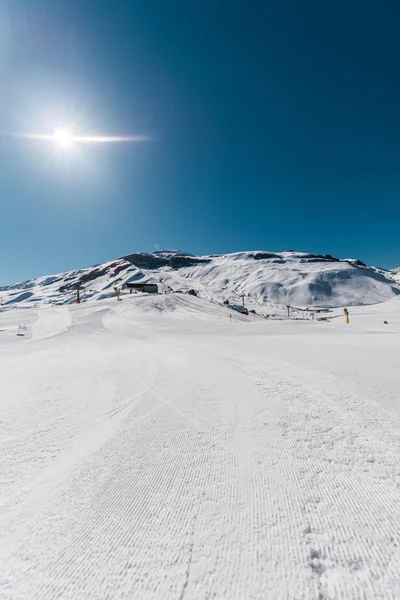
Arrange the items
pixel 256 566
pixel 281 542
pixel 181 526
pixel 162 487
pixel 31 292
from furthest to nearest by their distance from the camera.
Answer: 1. pixel 31 292
2. pixel 162 487
3. pixel 181 526
4. pixel 281 542
5. pixel 256 566

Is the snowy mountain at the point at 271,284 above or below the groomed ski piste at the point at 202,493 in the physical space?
above

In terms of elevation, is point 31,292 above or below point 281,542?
above

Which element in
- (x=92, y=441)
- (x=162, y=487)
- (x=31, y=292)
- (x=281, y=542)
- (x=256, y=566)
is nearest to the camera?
(x=256, y=566)

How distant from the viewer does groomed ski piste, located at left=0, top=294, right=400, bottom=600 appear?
1666 mm

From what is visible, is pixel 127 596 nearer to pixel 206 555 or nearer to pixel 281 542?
pixel 206 555

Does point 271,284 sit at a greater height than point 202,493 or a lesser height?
greater

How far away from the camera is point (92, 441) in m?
3.39

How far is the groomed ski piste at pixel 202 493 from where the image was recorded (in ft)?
5.47

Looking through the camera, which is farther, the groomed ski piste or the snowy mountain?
the snowy mountain

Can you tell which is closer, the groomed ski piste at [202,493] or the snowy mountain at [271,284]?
the groomed ski piste at [202,493]

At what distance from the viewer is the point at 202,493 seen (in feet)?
7.89

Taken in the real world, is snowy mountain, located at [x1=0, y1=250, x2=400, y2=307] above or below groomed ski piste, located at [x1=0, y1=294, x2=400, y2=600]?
above

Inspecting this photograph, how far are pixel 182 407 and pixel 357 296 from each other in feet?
448

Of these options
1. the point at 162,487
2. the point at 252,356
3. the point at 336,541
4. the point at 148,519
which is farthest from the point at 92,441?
the point at 252,356
